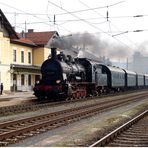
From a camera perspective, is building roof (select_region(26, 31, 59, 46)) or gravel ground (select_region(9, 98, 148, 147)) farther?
building roof (select_region(26, 31, 59, 46))

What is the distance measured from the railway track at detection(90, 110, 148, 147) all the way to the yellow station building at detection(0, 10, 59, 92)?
94.4 ft

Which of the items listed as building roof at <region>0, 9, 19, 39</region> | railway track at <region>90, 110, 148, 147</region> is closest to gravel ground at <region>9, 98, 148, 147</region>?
railway track at <region>90, 110, 148, 147</region>

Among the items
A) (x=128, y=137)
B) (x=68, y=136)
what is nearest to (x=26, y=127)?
(x=68, y=136)

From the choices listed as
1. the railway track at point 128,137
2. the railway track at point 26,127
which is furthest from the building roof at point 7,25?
the railway track at point 128,137

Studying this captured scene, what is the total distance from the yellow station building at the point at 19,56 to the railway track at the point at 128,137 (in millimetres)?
28774

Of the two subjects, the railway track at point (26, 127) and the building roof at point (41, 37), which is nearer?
the railway track at point (26, 127)

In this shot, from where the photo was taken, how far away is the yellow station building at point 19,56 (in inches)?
1628

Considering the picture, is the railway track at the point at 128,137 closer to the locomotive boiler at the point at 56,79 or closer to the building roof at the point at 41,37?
the locomotive boiler at the point at 56,79

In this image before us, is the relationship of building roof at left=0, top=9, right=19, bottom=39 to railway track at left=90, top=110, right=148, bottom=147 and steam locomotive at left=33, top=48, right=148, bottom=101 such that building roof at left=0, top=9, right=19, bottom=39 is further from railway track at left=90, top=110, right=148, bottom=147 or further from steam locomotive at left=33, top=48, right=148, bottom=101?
railway track at left=90, top=110, right=148, bottom=147

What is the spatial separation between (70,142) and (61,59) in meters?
18.3

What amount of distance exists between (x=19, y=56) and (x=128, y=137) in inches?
1477

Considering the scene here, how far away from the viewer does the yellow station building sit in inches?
1628

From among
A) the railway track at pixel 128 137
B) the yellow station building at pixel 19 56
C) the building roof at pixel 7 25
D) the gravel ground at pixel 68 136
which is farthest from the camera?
the yellow station building at pixel 19 56

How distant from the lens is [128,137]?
37.0 ft
